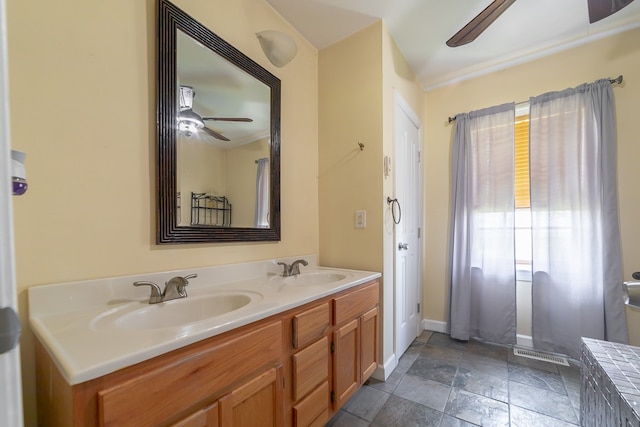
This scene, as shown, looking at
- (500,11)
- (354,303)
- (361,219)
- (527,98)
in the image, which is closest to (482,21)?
(500,11)

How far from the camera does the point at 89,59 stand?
95 centimetres

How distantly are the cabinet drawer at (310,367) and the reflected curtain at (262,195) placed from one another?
0.77 metres

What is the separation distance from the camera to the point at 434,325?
2627 mm

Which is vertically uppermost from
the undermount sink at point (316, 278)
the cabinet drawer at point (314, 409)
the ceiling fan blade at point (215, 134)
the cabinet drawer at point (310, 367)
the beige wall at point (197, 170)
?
the ceiling fan blade at point (215, 134)

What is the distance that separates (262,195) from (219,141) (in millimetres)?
406

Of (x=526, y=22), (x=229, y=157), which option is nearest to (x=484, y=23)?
(x=526, y=22)

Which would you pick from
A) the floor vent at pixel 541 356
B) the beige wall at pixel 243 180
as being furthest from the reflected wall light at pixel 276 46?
the floor vent at pixel 541 356

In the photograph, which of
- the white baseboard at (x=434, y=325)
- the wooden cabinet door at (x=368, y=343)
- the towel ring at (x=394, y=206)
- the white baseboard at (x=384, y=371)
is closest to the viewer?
the wooden cabinet door at (x=368, y=343)

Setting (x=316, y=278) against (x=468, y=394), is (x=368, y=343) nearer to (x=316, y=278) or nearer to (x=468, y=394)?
(x=316, y=278)

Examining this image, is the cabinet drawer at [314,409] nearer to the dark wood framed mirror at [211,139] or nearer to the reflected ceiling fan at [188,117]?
the dark wood framed mirror at [211,139]

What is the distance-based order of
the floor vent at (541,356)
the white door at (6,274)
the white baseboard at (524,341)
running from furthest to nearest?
the white baseboard at (524,341)
the floor vent at (541,356)
the white door at (6,274)

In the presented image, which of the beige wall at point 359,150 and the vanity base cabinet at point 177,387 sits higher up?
the beige wall at point 359,150

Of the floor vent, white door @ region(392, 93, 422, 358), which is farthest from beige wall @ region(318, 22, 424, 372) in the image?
the floor vent

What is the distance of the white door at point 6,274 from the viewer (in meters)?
0.30
